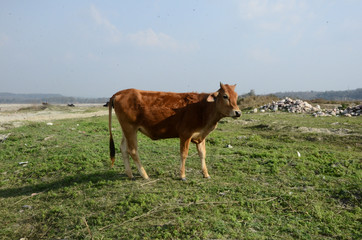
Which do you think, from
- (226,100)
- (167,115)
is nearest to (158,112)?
(167,115)

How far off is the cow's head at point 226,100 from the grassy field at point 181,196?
160cm

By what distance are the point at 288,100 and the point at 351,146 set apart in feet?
51.9

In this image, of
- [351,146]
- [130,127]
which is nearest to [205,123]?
[130,127]

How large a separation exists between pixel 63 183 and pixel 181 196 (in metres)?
3.13

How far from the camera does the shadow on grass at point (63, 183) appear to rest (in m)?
6.62

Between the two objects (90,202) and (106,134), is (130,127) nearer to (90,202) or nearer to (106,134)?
(90,202)

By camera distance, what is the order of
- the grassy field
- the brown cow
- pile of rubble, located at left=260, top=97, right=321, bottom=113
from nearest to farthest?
the grassy field, the brown cow, pile of rubble, located at left=260, top=97, right=321, bottom=113

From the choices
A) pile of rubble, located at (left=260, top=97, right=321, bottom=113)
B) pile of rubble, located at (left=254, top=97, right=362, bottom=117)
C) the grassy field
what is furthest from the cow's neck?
pile of rubble, located at (left=260, top=97, right=321, bottom=113)

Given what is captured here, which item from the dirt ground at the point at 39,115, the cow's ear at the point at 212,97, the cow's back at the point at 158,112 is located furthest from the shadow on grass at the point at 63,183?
the dirt ground at the point at 39,115

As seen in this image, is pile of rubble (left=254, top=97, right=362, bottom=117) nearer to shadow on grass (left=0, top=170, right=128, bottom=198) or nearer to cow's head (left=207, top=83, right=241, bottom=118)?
cow's head (left=207, top=83, right=241, bottom=118)

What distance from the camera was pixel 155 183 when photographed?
6.50 metres

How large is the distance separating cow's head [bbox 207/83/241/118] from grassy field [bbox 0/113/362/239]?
1.60 meters

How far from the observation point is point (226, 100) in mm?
6086

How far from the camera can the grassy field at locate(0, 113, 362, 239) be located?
14.8ft
